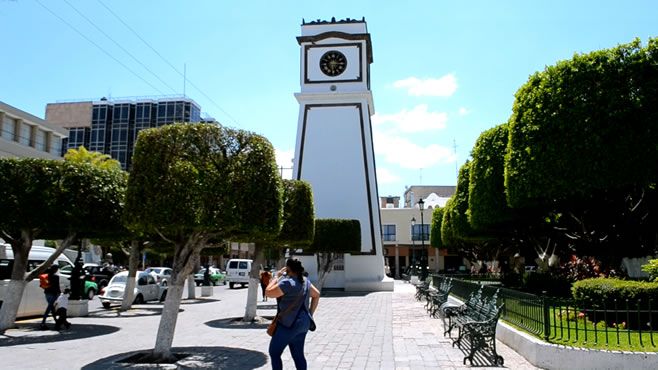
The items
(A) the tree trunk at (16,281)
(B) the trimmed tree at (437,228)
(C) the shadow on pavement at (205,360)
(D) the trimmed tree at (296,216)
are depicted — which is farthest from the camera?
(B) the trimmed tree at (437,228)

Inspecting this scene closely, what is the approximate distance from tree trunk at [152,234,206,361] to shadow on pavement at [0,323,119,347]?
154 inches

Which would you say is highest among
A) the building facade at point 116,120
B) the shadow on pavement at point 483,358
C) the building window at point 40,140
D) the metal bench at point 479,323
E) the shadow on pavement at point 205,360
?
the building facade at point 116,120

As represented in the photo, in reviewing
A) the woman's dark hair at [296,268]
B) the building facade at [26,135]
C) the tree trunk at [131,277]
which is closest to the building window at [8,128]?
the building facade at [26,135]

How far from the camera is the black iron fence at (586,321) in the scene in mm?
7906

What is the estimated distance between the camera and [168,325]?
893 cm

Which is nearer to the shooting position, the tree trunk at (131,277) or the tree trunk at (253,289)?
the tree trunk at (253,289)

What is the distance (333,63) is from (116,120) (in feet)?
150

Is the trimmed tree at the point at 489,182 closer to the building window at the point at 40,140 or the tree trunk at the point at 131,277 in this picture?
the tree trunk at the point at 131,277

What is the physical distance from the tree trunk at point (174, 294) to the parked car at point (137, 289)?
11649 mm

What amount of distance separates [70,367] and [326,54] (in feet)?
103

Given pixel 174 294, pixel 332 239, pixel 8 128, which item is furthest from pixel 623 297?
pixel 8 128

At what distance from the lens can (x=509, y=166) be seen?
16.1m

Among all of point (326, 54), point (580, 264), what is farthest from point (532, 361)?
point (326, 54)

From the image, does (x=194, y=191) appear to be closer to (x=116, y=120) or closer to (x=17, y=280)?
(x=17, y=280)
